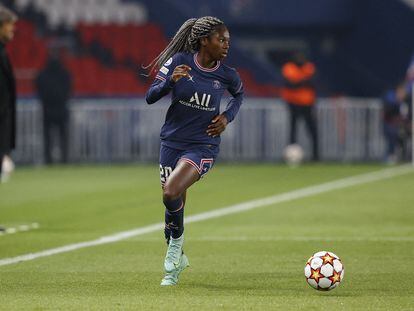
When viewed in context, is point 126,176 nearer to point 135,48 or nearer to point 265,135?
point 265,135

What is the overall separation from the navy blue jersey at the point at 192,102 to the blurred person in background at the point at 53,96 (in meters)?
17.4

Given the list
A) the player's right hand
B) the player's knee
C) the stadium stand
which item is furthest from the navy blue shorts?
the stadium stand

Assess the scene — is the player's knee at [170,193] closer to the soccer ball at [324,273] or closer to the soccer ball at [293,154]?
the soccer ball at [324,273]

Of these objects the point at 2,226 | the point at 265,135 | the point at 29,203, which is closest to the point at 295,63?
the point at 265,135

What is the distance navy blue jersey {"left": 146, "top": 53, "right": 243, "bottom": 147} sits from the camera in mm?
10031

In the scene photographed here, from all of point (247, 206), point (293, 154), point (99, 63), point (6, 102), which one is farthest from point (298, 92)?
point (6, 102)

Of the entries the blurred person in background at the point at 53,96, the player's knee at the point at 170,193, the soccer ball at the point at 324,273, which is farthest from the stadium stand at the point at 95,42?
the soccer ball at the point at 324,273

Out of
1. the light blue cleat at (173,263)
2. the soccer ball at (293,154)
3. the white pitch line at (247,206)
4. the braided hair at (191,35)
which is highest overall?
the braided hair at (191,35)

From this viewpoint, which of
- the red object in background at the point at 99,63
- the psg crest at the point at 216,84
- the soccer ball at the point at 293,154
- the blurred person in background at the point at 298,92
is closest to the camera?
the psg crest at the point at 216,84

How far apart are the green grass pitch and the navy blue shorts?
2.66 feet

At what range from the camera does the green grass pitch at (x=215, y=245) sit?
8.97 metres

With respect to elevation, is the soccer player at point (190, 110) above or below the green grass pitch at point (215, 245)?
above

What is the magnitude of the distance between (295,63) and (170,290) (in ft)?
60.5

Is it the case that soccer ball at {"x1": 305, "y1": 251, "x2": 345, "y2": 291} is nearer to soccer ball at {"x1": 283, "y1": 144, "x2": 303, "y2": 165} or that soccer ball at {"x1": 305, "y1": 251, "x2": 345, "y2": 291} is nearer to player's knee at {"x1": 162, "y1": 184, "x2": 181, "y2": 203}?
player's knee at {"x1": 162, "y1": 184, "x2": 181, "y2": 203}
